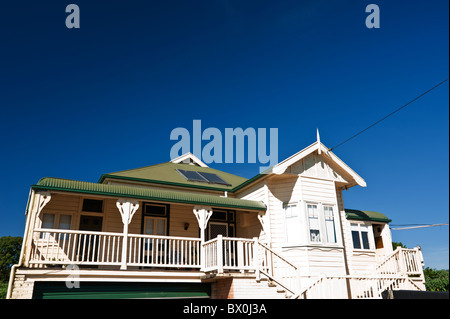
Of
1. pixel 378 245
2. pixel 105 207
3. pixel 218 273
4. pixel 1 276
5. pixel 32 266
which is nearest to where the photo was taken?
pixel 32 266

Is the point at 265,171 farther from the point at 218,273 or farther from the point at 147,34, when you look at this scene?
the point at 147,34

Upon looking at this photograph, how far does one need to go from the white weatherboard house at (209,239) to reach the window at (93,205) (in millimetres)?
38

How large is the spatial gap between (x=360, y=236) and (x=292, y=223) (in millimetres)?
4333

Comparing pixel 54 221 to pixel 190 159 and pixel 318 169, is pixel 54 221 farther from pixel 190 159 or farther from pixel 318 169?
pixel 318 169

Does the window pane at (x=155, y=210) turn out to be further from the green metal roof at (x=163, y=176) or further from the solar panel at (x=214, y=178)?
the solar panel at (x=214, y=178)

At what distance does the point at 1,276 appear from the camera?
45.6 meters

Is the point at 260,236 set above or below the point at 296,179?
below

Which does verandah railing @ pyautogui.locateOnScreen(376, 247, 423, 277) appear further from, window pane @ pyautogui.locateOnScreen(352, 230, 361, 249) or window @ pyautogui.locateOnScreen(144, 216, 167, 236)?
window @ pyautogui.locateOnScreen(144, 216, 167, 236)

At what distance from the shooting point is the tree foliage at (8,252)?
4719 cm

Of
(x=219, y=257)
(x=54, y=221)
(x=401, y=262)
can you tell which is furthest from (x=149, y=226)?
(x=401, y=262)

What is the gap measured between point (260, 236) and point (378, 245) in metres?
7.29

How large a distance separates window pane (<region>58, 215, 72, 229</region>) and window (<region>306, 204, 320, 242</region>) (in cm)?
905

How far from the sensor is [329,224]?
14094 millimetres
